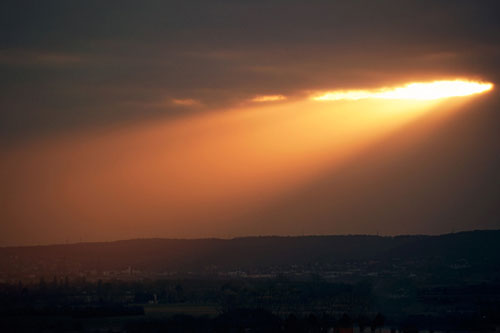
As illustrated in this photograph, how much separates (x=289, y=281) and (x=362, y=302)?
39387 millimetres

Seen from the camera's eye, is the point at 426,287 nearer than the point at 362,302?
No

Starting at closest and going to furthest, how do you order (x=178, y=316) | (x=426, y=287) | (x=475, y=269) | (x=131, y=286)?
(x=178, y=316) < (x=426, y=287) < (x=131, y=286) < (x=475, y=269)

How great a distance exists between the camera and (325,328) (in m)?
110

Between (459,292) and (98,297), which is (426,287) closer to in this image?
(459,292)

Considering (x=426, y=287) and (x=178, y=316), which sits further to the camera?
(x=426, y=287)

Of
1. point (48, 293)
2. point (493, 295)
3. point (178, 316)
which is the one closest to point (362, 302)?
point (493, 295)

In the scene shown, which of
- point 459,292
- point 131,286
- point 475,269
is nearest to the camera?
point 459,292

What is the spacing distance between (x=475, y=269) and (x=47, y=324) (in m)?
101

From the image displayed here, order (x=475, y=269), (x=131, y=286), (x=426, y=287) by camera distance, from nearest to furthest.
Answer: (x=426, y=287), (x=131, y=286), (x=475, y=269)

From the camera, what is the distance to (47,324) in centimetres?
10681

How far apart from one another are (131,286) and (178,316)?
56.6 metres

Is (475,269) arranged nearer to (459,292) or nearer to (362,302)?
(459,292)

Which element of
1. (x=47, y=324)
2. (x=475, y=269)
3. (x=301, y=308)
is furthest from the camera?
(x=475, y=269)

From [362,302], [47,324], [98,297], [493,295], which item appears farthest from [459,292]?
[47,324]
